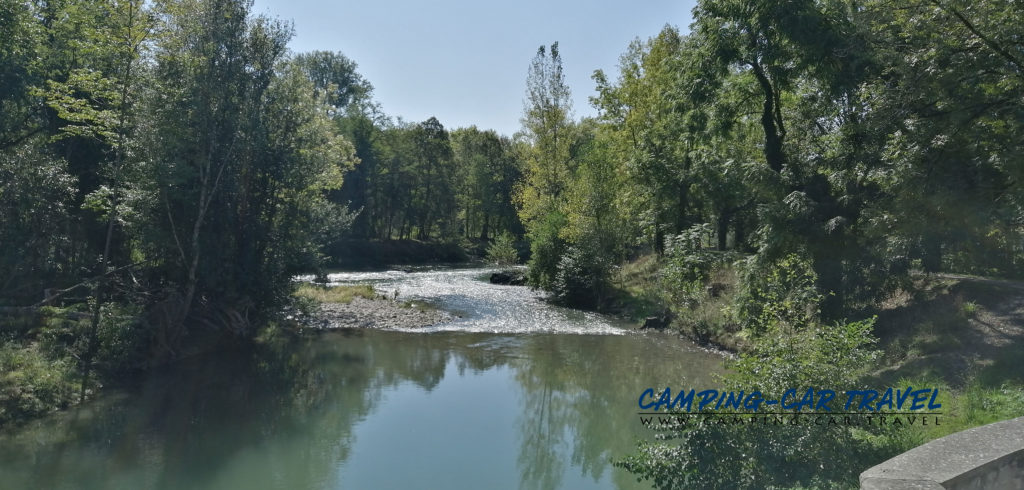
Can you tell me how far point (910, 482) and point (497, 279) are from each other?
32743 millimetres

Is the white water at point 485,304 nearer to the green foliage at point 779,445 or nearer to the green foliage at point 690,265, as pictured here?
the green foliage at point 690,265

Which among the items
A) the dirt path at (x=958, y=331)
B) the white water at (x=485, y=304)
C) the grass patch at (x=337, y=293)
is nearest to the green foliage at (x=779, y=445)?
the dirt path at (x=958, y=331)

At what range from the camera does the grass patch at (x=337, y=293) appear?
87.9 feet

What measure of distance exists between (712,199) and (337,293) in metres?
17.3

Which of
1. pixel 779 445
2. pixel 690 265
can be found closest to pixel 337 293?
pixel 690 265

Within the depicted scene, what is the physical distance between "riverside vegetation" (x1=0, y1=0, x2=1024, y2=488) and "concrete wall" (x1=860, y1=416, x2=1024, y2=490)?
126 centimetres

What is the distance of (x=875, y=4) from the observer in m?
11.8

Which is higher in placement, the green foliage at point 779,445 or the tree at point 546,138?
the tree at point 546,138

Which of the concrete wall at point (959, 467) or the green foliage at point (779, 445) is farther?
the green foliage at point (779, 445)

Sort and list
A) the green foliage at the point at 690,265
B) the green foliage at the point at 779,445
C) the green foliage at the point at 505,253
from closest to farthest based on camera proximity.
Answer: the green foliage at the point at 779,445, the green foliage at the point at 690,265, the green foliage at the point at 505,253

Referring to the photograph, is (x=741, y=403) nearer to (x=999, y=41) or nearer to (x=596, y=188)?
(x=999, y=41)

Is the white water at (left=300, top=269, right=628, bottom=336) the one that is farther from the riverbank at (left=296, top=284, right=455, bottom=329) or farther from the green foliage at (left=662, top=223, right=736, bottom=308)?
the green foliage at (left=662, top=223, right=736, bottom=308)

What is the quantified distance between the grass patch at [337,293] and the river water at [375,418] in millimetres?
5870

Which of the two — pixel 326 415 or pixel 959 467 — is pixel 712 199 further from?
pixel 959 467
